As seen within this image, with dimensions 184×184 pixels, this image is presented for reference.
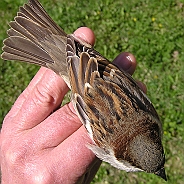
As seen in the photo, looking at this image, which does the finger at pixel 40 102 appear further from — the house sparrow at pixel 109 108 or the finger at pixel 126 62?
the finger at pixel 126 62

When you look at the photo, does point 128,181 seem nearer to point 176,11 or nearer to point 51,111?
point 51,111

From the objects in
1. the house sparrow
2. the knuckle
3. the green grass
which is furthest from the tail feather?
the green grass

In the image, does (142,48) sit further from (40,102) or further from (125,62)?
(40,102)

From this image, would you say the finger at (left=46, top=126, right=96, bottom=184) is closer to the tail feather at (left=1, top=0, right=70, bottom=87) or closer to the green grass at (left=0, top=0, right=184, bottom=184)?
the tail feather at (left=1, top=0, right=70, bottom=87)

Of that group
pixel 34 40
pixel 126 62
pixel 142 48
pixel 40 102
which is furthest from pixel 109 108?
pixel 142 48

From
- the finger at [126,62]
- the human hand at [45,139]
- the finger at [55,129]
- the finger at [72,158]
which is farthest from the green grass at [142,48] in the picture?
the finger at [72,158]

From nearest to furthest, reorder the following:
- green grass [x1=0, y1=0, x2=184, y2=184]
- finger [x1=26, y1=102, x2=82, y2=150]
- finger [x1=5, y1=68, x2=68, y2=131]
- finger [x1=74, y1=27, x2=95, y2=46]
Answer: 1. finger [x1=26, y1=102, x2=82, y2=150]
2. finger [x1=5, y1=68, x2=68, y2=131]
3. finger [x1=74, y1=27, x2=95, y2=46]
4. green grass [x1=0, y1=0, x2=184, y2=184]

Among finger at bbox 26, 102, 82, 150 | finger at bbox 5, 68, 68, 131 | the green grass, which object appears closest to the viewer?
finger at bbox 26, 102, 82, 150
